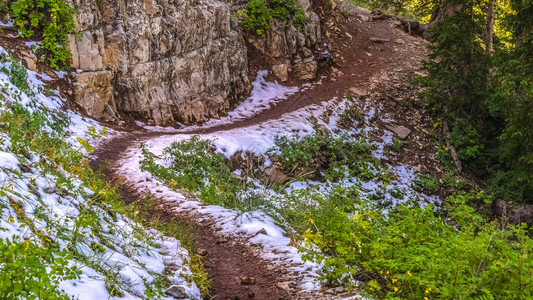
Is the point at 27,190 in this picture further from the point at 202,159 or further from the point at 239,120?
the point at 239,120

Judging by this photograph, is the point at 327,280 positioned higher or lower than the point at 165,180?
higher

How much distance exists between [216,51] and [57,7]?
564 centimetres

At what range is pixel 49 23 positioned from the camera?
1055 cm

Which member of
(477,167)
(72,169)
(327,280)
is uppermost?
(72,169)

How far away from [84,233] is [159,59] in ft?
32.5

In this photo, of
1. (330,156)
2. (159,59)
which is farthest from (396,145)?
(159,59)

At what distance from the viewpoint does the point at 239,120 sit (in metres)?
14.5

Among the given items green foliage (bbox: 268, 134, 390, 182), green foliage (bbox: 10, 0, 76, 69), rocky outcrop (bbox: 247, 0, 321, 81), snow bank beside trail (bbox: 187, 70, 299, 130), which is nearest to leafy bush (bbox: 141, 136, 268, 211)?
green foliage (bbox: 268, 134, 390, 182)

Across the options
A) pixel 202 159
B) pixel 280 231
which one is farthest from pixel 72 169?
pixel 202 159

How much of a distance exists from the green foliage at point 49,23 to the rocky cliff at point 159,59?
0.34 meters

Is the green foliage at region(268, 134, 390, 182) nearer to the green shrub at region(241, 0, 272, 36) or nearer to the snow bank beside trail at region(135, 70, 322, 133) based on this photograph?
the snow bank beside trail at region(135, 70, 322, 133)

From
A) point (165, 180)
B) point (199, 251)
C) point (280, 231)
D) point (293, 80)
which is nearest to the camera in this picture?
point (199, 251)

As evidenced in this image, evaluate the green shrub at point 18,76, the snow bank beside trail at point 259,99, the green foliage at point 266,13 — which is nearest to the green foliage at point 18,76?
the green shrub at point 18,76

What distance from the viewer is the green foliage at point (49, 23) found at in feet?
34.0
